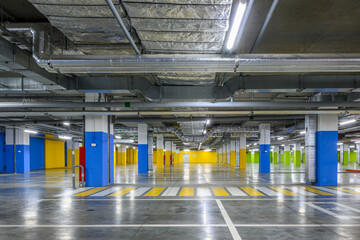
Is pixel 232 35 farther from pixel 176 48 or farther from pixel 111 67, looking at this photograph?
pixel 111 67

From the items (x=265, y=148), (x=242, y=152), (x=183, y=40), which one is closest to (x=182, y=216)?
(x=183, y=40)

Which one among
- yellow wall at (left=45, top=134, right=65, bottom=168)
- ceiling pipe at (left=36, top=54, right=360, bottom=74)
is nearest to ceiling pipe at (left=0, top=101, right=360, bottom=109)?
ceiling pipe at (left=36, top=54, right=360, bottom=74)

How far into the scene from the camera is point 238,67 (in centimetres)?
720

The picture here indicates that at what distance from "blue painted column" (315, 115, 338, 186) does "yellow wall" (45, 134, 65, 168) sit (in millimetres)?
32576

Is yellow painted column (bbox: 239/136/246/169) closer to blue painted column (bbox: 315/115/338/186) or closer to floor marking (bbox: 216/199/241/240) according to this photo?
blue painted column (bbox: 315/115/338/186)

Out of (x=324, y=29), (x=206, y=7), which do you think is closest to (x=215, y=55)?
(x=206, y=7)

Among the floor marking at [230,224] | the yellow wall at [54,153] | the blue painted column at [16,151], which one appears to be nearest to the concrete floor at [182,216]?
the floor marking at [230,224]

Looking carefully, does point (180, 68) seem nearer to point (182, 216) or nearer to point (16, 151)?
point (182, 216)

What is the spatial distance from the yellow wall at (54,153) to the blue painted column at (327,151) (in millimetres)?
32576

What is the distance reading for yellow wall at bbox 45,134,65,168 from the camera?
126ft

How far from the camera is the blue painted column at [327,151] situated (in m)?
15.6

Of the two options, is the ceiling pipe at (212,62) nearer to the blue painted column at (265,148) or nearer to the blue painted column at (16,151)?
the blue painted column at (265,148)

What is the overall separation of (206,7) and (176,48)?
1985 millimetres

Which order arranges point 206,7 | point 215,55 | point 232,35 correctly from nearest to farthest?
point 206,7, point 232,35, point 215,55
